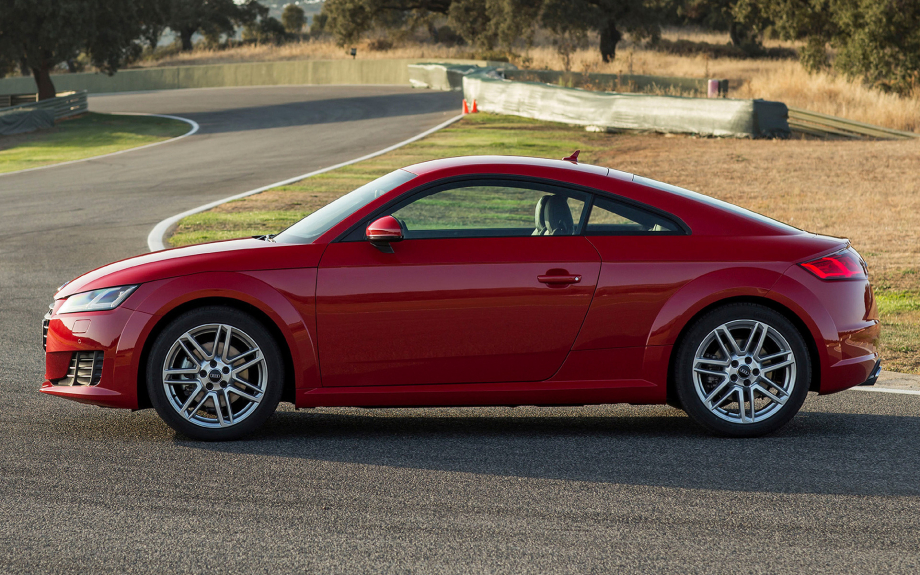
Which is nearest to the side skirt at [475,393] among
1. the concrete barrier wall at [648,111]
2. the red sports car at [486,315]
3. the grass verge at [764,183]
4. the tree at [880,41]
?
the red sports car at [486,315]

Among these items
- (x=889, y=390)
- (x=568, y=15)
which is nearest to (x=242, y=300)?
(x=889, y=390)

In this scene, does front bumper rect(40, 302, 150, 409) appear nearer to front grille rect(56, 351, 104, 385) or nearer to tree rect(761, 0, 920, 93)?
front grille rect(56, 351, 104, 385)

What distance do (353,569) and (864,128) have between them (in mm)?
24098

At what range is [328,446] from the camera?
564 cm

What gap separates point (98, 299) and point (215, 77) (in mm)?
60108

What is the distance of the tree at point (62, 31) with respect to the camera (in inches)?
1460

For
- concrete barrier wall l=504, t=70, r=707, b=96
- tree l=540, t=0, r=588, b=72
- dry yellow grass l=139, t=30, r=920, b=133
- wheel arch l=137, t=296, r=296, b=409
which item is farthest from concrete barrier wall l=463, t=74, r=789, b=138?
tree l=540, t=0, r=588, b=72

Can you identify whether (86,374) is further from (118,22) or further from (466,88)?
(118,22)

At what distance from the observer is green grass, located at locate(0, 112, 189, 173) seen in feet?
87.7

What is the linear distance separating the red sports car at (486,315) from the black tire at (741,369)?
0.04ft

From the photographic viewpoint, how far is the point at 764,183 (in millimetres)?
17422

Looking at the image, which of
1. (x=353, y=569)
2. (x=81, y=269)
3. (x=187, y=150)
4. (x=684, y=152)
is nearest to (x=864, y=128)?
(x=684, y=152)

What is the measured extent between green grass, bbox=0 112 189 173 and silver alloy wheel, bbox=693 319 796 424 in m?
21.9

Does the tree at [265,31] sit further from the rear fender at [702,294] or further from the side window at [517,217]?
the rear fender at [702,294]
